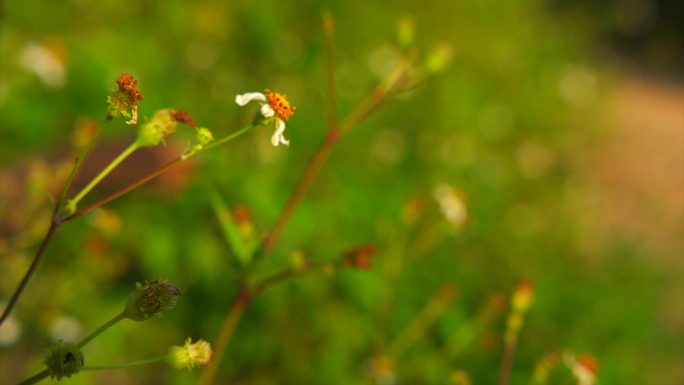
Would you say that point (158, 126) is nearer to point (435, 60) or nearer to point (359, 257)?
point (359, 257)

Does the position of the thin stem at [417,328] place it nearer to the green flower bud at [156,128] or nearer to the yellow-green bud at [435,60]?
the yellow-green bud at [435,60]

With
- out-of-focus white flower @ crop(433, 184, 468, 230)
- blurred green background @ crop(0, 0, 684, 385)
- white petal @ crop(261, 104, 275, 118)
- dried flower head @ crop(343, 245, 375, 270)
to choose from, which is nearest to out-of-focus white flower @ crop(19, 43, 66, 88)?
blurred green background @ crop(0, 0, 684, 385)

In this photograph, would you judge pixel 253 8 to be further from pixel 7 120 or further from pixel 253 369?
pixel 253 369

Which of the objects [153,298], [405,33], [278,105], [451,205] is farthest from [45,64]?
[153,298]

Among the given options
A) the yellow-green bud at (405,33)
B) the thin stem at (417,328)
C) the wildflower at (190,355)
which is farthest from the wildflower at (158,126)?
the thin stem at (417,328)

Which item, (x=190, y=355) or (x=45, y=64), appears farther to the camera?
(x=45, y=64)
